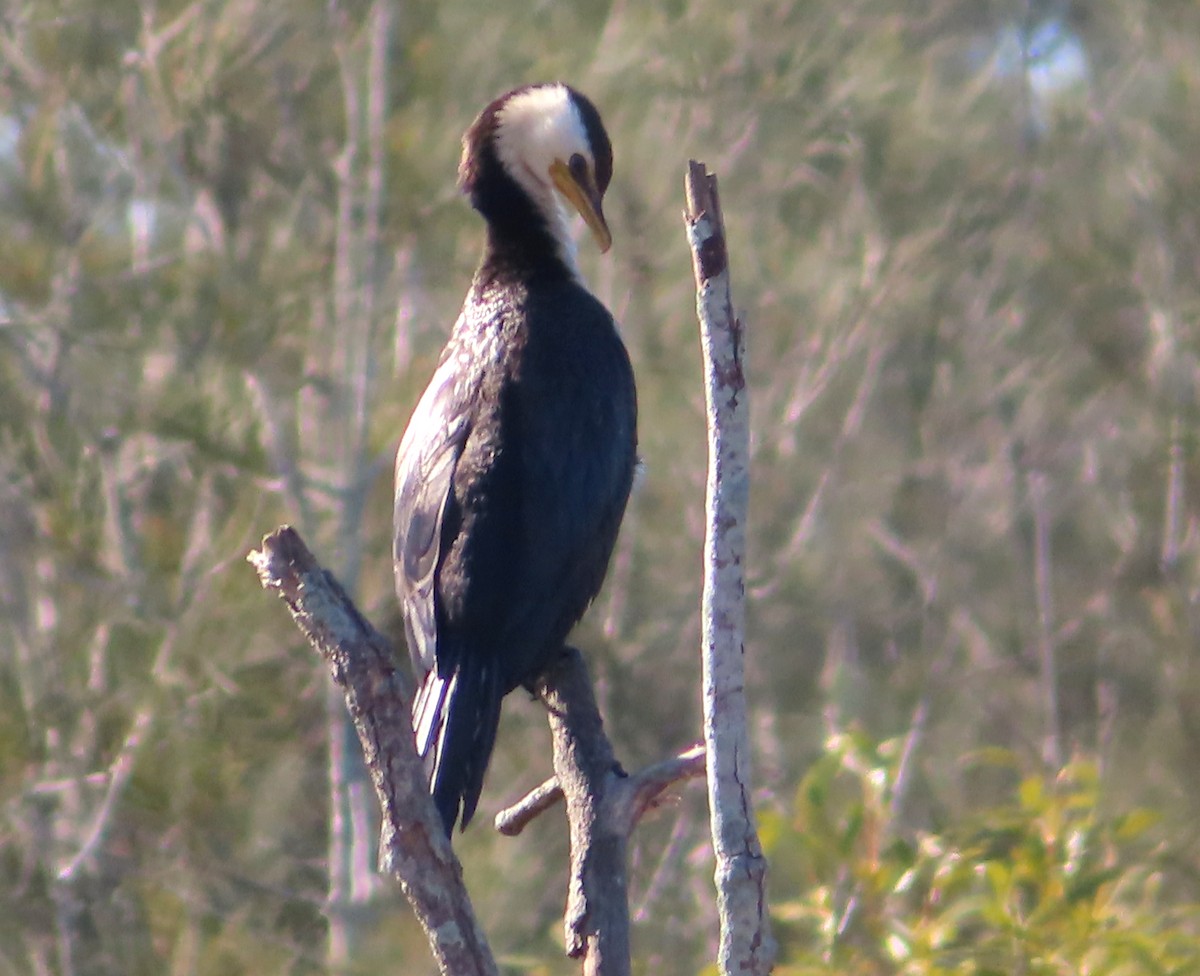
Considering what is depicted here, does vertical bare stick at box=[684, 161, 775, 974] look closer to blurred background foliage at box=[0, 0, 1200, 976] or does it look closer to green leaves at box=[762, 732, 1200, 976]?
green leaves at box=[762, 732, 1200, 976]

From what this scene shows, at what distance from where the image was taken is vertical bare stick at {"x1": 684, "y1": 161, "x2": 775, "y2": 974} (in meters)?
2.19

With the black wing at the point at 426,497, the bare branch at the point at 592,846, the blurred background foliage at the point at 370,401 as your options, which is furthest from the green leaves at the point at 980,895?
the blurred background foliage at the point at 370,401

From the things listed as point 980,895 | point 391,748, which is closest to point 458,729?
point 391,748

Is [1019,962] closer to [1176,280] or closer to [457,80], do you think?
[457,80]

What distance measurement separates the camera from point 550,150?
4.00 m

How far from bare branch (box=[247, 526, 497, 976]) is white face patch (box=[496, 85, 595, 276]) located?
1.80m

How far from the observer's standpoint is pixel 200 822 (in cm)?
710

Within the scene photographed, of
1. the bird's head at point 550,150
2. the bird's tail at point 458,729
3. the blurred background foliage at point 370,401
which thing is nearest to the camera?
the bird's tail at point 458,729

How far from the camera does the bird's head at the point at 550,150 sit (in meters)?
3.96

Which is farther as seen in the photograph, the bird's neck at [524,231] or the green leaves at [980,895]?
the bird's neck at [524,231]

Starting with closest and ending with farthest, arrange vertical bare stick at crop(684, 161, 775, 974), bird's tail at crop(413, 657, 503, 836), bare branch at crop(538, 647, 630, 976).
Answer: vertical bare stick at crop(684, 161, 775, 974), bare branch at crop(538, 647, 630, 976), bird's tail at crop(413, 657, 503, 836)

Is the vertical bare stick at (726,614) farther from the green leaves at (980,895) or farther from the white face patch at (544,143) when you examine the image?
the white face patch at (544,143)

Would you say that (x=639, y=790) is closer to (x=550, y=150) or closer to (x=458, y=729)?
(x=458, y=729)

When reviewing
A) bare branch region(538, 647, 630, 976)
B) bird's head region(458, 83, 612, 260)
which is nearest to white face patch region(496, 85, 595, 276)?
bird's head region(458, 83, 612, 260)
